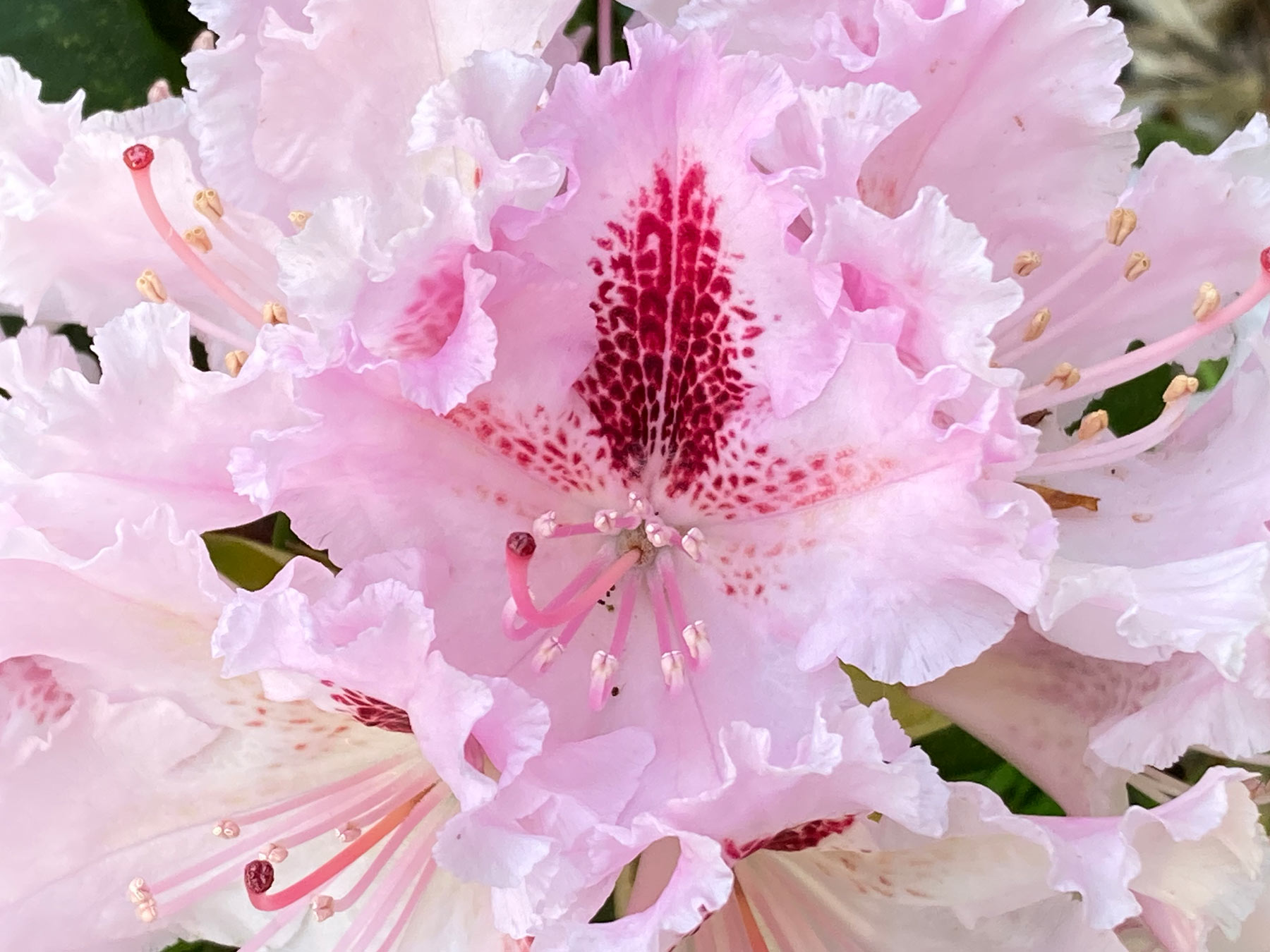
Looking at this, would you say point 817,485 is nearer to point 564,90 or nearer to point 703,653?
point 703,653

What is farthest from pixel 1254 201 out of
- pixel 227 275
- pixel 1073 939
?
pixel 227 275

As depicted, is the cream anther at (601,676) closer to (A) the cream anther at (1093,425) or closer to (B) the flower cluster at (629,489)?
(B) the flower cluster at (629,489)

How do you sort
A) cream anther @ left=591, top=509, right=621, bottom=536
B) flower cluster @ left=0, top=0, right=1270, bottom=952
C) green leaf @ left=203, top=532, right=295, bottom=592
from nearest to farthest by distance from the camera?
flower cluster @ left=0, top=0, right=1270, bottom=952 < cream anther @ left=591, top=509, right=621, bottom=536 < green leaf @ left=203, top=532, right=295, bottom=592

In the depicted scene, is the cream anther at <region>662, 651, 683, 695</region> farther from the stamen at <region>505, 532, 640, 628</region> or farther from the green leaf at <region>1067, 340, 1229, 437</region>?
the green leaf at <region>1067, 340, 1229, 437</region>

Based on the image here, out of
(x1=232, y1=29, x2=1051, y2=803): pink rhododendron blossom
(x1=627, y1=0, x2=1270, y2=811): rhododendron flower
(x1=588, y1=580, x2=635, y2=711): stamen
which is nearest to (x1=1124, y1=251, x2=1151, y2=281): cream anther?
(x1=627, y1=0, x2=1270, y2=811): rhododendron flower

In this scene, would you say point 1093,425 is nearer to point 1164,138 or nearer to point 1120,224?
point 1120,224
